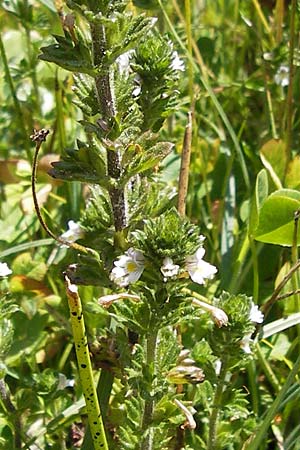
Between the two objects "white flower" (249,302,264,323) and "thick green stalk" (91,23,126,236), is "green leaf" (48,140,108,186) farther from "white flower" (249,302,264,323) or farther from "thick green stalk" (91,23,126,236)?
"white flower" (249,302,264,323)

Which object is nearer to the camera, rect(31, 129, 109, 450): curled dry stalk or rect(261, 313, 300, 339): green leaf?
rect(31, 129, 109, 450): curled dry stalk

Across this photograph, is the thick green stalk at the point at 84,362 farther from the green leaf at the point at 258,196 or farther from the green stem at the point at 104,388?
the green leaf at the point at 258,196

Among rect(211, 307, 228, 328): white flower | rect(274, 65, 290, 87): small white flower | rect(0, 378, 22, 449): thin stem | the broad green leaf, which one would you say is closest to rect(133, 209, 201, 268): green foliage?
rect(211, 307, 228, 328): white flower

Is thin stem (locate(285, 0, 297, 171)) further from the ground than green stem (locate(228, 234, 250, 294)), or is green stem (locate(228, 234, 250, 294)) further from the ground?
thin stem (locate(285, 0, 297, 171))

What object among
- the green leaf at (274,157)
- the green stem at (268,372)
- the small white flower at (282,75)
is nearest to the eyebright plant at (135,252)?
the green stem at (268,372)

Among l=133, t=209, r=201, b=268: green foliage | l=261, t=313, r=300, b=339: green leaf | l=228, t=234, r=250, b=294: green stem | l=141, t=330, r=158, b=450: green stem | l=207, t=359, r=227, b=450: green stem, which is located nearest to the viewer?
l=133, t=209, r=201, b=268: green foliage

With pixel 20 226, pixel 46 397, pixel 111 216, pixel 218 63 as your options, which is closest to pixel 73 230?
pixel 111 216

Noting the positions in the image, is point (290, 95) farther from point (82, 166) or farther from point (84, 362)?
point (84, 362)
